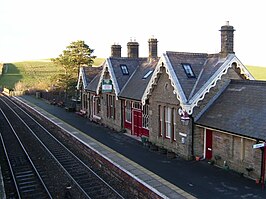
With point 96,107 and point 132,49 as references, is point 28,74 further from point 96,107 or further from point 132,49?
point 132,49

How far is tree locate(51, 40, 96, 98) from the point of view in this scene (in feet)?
161

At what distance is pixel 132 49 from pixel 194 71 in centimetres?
1280

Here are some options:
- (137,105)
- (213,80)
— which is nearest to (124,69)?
(137,105)

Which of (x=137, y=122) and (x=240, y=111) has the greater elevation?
(x=240, y=111)

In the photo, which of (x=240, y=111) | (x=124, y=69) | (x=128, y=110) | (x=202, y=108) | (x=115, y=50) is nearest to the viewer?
(x=240, y=111)

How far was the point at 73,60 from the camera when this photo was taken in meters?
49.1

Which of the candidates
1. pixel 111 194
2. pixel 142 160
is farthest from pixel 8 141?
pixel 111 194

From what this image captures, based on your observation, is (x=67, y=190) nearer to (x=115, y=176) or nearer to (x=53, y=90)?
(x=115, y=176)

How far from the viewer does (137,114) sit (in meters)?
24.5

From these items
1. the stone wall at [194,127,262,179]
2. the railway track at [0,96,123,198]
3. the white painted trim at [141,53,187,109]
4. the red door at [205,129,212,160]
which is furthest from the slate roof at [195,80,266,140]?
the railway track at [0,96,123,198]

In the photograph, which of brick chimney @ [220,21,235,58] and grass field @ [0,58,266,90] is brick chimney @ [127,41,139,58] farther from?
grass field @ [0,58,266,90]

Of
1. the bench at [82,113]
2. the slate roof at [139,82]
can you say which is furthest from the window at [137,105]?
the bench at [82,113]

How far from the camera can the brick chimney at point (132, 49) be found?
31438mm

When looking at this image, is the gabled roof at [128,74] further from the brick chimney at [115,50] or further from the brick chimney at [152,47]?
the brick chimney at [115,50]
